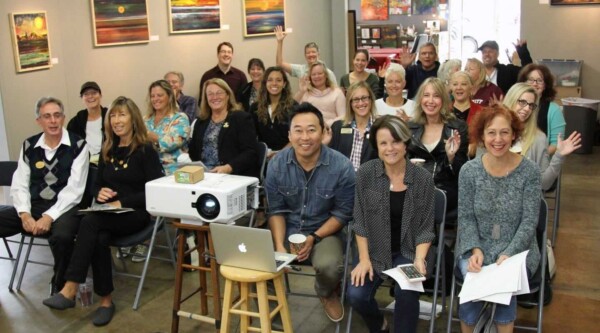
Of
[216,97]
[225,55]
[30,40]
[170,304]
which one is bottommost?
[170,304]

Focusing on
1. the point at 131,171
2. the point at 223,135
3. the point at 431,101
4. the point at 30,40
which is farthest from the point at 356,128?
the point at 30,40

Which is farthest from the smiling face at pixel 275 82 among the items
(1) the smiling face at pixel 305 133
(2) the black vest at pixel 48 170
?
(1) the smiling face at pixel 305 133

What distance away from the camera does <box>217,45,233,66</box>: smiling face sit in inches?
315

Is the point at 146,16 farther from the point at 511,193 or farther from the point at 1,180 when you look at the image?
the point at 511,193

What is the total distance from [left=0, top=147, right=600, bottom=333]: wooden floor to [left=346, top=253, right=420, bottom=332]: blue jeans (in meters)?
0.41

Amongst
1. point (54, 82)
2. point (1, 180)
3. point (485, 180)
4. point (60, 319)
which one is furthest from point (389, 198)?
point (54, 82)

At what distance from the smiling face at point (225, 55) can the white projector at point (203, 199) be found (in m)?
4.23

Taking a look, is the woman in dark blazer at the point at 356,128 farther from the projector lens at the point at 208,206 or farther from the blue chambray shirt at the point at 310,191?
the projector lens at the point at 208,206

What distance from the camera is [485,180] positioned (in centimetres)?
362

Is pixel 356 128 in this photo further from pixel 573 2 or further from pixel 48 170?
pixel 573 2

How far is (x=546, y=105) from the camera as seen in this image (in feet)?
17.7

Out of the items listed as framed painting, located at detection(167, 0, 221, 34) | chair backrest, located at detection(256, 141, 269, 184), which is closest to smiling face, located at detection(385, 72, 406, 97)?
chair backrest, located at detection(256, 141, 269, 184)

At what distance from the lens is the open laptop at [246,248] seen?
335 cm

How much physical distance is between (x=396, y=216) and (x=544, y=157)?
1568mm
